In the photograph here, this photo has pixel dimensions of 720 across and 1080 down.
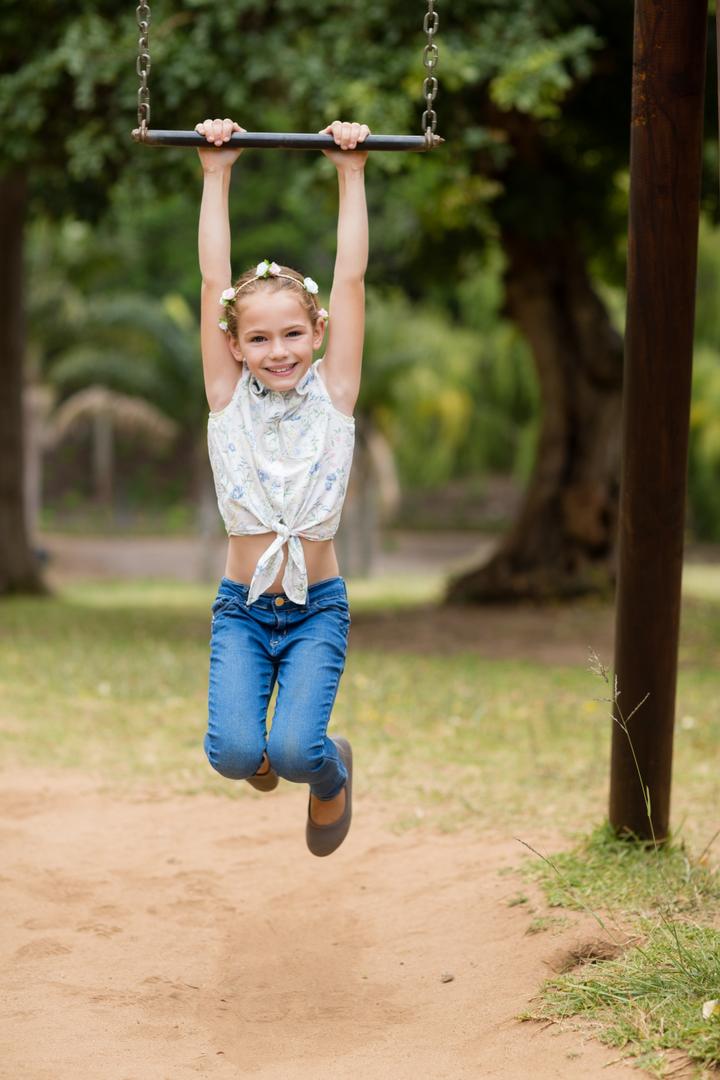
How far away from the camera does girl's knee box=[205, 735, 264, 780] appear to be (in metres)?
3.71

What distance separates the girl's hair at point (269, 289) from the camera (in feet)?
12.6

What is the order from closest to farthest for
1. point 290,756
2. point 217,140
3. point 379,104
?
1. point 290,756
2. point 217,140
3. point 379,104

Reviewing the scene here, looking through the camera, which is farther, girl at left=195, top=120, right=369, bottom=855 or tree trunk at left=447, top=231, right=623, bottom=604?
tree trunk at left=447, top=231, right=623, bottom=604

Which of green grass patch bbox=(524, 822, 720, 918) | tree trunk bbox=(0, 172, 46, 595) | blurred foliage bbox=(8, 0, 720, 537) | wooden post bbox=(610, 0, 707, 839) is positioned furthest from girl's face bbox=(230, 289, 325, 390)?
tree trunk bbox=(0, 172, 46, 595)

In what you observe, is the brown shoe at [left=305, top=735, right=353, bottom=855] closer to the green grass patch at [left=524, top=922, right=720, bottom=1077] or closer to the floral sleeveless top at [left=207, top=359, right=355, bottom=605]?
the floral sleeveless top at [left=207, top=359, right=355, bottom=605]

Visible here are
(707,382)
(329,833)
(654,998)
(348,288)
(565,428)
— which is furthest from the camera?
(707,382)

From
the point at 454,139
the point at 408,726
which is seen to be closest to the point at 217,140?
the point at 408,726

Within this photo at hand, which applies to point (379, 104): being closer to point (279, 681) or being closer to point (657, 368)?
point (657, 368)

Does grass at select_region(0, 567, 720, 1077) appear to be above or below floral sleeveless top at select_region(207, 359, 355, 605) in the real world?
below

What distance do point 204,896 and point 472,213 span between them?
31.6 ft

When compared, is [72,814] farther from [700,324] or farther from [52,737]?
[700,324]

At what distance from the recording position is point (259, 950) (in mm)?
4113

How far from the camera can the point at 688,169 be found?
13.8 ft

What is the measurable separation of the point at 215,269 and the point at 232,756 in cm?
138
